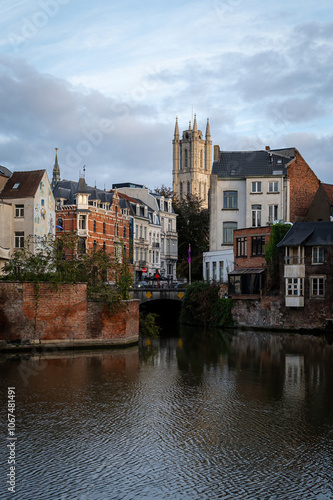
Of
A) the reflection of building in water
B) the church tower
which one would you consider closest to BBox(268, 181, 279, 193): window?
the reflection of building in water

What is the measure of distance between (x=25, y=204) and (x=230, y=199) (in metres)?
25.0

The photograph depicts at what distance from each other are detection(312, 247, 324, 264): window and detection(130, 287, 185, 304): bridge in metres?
16.5

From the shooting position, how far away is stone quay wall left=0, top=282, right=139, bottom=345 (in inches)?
1441

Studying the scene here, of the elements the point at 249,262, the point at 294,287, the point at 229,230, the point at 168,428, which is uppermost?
the point at 229,230

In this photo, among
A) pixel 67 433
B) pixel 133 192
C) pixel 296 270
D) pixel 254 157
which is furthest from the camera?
pixel 133 192

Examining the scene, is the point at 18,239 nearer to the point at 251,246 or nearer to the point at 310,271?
the point at 251,246

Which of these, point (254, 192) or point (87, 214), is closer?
point (254, 192)

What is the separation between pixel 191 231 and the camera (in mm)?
102625

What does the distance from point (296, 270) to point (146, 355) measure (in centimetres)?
2085

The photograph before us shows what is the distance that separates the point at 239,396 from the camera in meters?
25.6

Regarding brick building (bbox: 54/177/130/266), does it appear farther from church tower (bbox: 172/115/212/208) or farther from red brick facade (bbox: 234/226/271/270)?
church tower (bbox: 172/115/212/208)

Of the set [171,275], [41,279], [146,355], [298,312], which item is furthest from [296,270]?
[171,275]

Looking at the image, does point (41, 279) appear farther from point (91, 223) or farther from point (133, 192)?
point (133, 192)

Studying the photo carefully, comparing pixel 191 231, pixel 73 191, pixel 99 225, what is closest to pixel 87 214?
pixel 99 225
